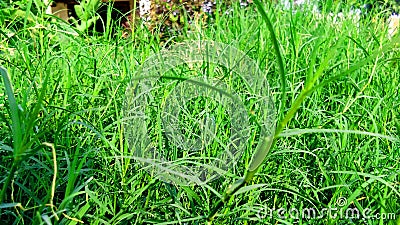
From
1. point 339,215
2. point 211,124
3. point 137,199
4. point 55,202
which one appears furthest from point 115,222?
point 339,215

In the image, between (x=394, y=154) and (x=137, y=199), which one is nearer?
(x=137, y=199)

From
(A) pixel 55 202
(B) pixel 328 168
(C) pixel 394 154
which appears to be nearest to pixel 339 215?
(B) pixel 328 168

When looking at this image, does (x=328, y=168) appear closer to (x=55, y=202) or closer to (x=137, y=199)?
(x=137, y=199)

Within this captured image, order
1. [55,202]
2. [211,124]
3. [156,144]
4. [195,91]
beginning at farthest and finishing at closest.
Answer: [195,91]
[211,124]
[156,144]
[55,202]

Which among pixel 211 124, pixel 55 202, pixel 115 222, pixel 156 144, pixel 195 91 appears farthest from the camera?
pixel 195 91

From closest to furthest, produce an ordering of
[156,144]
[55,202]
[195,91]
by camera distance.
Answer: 1. [55,202]
2. [156,144]
3. [195,91]

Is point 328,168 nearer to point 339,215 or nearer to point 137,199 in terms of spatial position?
point 339,215

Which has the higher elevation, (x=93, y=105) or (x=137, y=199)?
(x=93, y=105)

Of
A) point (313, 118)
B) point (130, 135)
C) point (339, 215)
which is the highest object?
point (130, 135)

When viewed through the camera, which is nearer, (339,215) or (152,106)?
(339,215)
